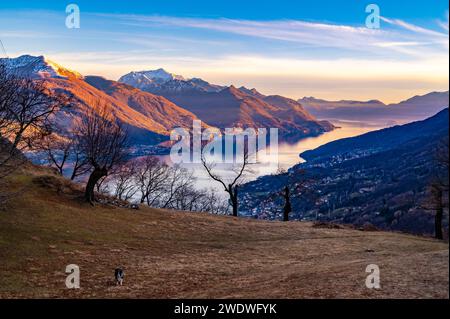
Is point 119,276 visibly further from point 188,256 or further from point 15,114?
point 15,114

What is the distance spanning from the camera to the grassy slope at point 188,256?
20297mm

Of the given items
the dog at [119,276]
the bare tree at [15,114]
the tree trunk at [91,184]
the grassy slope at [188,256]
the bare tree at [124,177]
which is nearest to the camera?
the grassy slope at [188,256]

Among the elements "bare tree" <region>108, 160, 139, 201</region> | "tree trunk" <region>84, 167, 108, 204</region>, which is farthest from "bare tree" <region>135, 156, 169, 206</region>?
"tree trunk" <region>84, 167, 108, 204</region>

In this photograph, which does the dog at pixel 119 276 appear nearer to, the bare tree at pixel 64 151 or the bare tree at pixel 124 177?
the bare tree at pixel 64 151

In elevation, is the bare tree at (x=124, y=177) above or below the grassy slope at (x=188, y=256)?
above

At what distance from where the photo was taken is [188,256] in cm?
3195

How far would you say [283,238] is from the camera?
42625 millimetres

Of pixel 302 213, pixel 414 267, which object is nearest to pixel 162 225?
pixel 414 267

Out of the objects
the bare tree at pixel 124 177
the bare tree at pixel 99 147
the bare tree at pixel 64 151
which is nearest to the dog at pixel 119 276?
the bare tree at pixel 99 147

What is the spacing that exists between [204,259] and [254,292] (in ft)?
39.3

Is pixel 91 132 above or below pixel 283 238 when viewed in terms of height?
above

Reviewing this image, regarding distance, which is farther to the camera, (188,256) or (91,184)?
(91,184)

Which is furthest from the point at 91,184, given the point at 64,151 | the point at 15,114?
the point at 64,151
